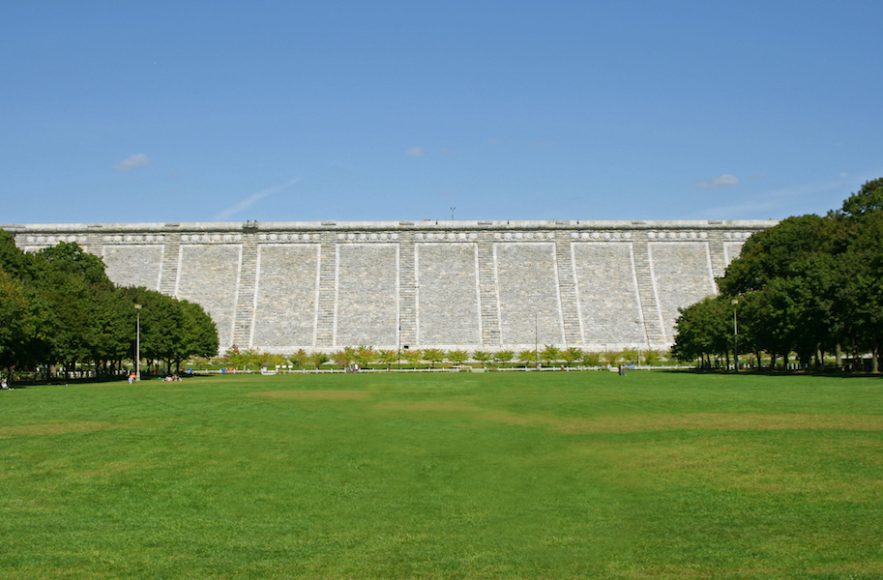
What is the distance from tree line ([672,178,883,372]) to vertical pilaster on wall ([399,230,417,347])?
3156 centimetres

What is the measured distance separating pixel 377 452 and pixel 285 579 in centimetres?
1037

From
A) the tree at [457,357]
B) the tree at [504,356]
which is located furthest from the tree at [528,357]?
the tree at [457,357]

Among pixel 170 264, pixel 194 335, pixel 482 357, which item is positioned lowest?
pixel 482 357

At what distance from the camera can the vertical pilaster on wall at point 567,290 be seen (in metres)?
106

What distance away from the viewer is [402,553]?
1075 cm

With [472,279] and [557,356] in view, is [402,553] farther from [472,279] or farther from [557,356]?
[472,279]

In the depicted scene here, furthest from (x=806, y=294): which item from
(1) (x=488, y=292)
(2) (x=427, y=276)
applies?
(2) (x=427, y=276)

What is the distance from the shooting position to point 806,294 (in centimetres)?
6031

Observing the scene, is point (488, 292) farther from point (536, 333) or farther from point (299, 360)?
point (299, 360)

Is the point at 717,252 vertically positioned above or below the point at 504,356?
above

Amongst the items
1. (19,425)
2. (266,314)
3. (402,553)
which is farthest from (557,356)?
(402,553)

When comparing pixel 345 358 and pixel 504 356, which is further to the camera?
pixel 345 358

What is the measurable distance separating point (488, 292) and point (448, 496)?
96.5 m

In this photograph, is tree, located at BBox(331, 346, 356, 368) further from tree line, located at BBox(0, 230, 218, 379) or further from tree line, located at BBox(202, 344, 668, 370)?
tree line, located at BBox(0, 230, 218, 379)
